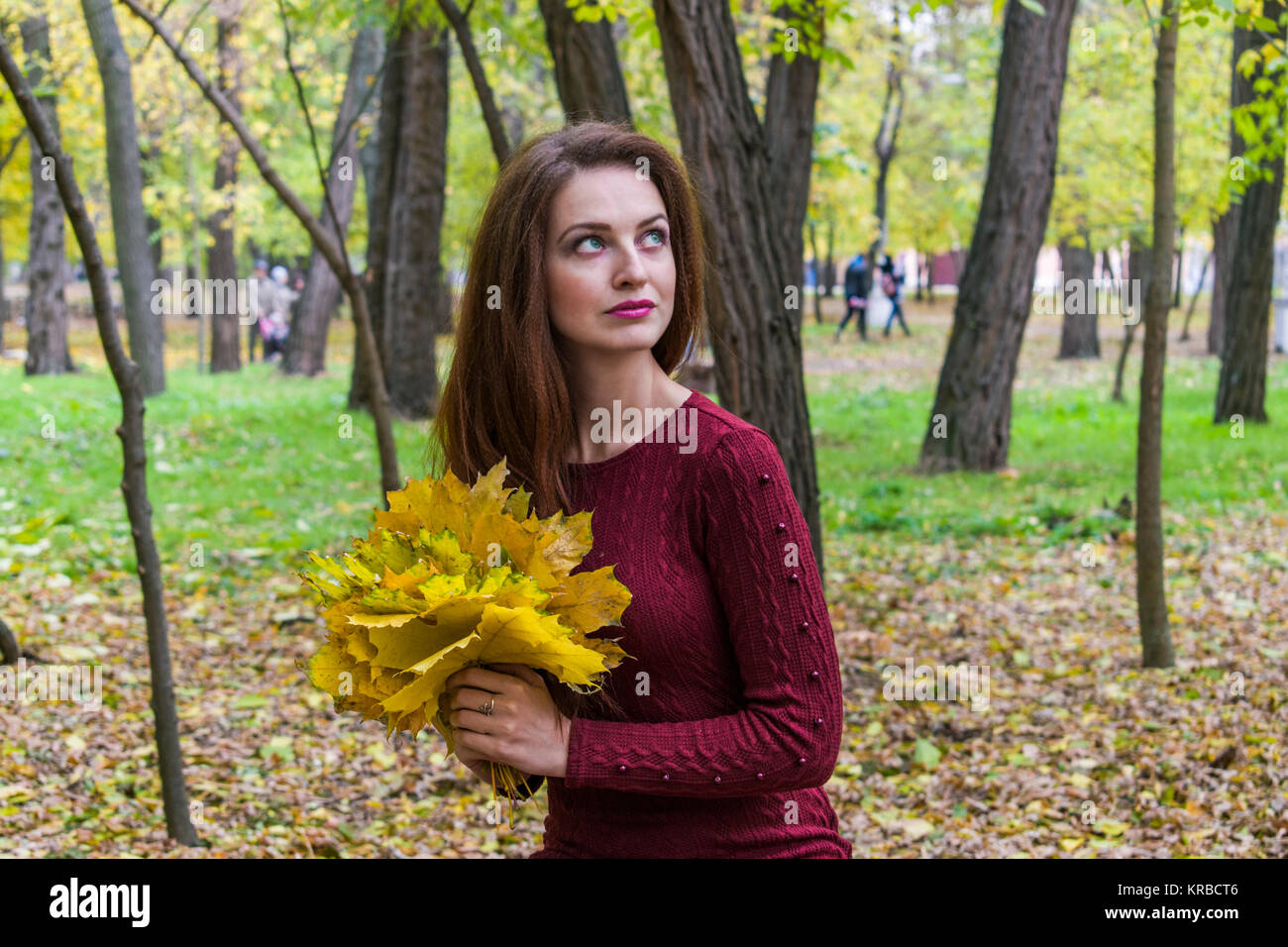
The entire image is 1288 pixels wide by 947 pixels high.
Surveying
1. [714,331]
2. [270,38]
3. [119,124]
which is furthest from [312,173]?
[714,331]

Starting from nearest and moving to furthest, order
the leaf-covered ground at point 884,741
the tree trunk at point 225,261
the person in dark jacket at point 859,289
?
the leaf-covered ground at point 884,741
the tree trunk at point 225,261
the person in dark jacket at point 859,289

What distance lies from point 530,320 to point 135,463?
2.69 metres

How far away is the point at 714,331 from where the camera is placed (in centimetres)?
555

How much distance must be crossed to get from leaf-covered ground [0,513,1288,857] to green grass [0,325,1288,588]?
79 centimetres

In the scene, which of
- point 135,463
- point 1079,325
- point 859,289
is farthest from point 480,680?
point 859,289

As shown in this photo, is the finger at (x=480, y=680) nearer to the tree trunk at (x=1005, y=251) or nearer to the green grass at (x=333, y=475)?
the green grass at (x=333, y=475)

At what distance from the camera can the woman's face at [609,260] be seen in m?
2.15

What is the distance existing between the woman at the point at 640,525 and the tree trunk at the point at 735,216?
3.02 meters

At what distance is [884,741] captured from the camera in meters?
5.98

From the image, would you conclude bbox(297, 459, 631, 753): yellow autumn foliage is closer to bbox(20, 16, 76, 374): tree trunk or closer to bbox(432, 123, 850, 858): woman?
bbox(432, 123, 850, 858): woman

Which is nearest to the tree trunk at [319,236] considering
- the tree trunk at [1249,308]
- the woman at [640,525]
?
the woman at [640,525]

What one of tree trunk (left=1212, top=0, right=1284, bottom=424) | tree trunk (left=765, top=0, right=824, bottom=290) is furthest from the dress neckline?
tree trunk (left=1212, top=0, right=1284, bottom=424)

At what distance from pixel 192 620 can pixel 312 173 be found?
21478 mm

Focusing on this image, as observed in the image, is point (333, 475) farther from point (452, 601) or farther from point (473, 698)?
point (452, 601)
